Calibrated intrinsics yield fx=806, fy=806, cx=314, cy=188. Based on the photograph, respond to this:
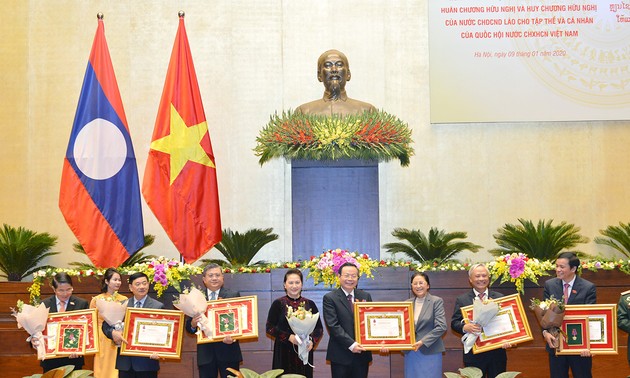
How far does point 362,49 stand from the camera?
1014 centimetres

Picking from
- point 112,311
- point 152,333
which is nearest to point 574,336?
point 152,333

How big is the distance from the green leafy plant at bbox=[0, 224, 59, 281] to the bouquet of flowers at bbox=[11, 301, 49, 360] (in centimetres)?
324

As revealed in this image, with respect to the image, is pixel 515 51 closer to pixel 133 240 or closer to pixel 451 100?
pixel 451 100

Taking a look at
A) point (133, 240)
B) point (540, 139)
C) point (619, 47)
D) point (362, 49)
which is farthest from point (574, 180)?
point (133, 240)

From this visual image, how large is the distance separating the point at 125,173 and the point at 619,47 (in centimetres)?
622

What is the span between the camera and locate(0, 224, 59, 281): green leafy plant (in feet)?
28.5

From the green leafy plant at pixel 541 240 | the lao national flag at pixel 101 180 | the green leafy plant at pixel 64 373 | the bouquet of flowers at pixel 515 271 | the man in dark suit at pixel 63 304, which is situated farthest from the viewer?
the green leafy plant at pixel 541 240

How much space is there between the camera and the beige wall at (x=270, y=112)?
1005 centimetres

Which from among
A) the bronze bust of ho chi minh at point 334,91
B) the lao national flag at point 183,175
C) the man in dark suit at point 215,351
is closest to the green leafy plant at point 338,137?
the bronze bust of ho chi minh at point 334,91

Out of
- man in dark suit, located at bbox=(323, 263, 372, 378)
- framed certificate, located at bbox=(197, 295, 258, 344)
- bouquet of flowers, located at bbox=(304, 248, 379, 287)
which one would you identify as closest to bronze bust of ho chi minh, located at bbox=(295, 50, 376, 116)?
bouquet of flowers, located at bbox=(304, 248, 379, 287)

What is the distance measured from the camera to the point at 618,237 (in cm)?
918

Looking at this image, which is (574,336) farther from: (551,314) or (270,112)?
(270,112)

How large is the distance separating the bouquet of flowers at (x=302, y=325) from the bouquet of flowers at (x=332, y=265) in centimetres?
127

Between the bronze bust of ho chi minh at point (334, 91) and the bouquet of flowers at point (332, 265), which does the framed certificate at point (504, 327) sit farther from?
the bronze bust of ho chi minh at point (334, 91)
